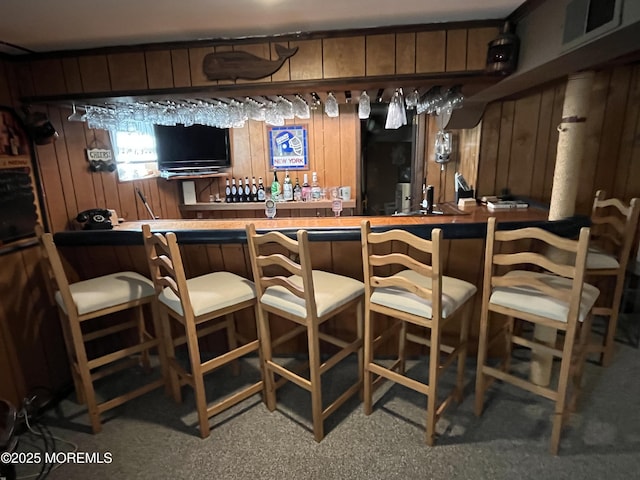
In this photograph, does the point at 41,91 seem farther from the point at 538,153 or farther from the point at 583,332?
the point at 538,153

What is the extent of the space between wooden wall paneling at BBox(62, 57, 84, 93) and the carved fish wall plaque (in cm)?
77

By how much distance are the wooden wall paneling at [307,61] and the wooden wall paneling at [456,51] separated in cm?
70

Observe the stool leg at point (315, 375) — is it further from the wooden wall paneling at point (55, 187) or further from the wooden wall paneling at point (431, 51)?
the wooden wall paneling at point (55, 187)

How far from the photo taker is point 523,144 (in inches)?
135

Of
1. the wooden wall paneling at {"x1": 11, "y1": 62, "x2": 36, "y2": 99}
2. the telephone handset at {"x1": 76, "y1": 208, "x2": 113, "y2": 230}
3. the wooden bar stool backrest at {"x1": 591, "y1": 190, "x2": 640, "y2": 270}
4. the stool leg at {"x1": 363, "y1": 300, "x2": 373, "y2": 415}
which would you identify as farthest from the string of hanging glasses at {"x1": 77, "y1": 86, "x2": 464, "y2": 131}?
the stool leg at {"x1": 363, "y1": 300, "x2": 373, "y2": 415}

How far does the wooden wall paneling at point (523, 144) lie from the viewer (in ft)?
11.0

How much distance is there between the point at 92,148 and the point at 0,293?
1125mm

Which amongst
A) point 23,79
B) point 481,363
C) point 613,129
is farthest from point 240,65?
point 613,129

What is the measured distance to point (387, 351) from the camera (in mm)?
2529

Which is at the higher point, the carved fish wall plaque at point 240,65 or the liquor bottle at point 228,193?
the carved fish wall plaque at point 240,65

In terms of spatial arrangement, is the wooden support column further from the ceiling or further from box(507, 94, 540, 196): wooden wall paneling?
box(507, 94, 540, 196): wooden wall paneling

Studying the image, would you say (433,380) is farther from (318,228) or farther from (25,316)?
(25,316)

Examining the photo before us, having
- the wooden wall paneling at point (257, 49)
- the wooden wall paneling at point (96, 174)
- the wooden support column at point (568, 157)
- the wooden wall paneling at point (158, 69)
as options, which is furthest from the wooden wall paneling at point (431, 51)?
the wooden wall paneling at point (96, 174)

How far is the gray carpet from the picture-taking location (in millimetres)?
1695
